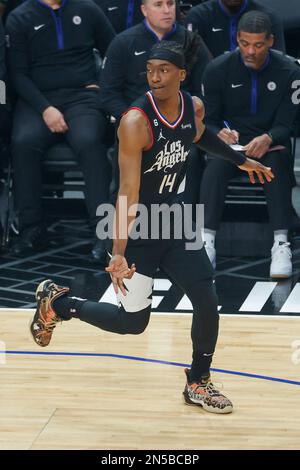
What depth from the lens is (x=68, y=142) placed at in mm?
8273

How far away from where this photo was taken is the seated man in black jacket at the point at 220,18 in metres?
8.51

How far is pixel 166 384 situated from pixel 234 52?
326 centimetres

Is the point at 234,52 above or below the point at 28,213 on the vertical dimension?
above

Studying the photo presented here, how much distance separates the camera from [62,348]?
6258mm

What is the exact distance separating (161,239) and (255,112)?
10.0 ft

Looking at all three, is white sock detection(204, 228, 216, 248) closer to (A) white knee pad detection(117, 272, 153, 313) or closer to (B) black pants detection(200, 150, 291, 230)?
(B) black pants detection(200, 150, 291, 230)

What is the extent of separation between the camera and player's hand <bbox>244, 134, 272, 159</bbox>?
25.4 ft

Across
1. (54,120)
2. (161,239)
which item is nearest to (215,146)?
(161,239)

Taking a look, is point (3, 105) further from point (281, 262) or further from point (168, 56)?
point (168, 56)

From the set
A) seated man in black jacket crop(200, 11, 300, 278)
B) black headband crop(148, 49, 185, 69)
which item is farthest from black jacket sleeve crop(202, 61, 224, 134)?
black headband crop(148, 49, 185, 69)

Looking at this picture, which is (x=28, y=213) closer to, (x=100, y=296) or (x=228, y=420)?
(x=100, y=296)

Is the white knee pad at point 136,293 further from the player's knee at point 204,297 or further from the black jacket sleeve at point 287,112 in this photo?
the black jacket sleeve at point 287,112
